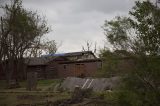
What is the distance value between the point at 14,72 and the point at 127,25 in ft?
130

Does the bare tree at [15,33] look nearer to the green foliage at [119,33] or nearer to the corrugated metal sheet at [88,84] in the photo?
the corrugated metal sheet at [88,84]

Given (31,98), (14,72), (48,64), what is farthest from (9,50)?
(31,98)

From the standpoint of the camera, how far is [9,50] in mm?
50625

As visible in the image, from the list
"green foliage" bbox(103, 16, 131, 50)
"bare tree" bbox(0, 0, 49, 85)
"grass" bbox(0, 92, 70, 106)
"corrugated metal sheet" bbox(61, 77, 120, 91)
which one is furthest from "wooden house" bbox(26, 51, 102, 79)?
"green foliage" bbox(103, 16, 131, 50)

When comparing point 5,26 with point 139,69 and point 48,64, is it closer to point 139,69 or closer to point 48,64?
point 48,64

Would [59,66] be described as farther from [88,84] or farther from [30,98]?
[30,98]

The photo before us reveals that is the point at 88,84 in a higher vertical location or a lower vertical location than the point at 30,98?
higher

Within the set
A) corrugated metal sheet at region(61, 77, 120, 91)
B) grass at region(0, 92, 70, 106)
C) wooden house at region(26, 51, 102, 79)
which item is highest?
wooden house at region(26, 51, 102, 79)

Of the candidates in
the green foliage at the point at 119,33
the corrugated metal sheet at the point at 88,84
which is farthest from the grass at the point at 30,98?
the green foliage at the point at 119,33

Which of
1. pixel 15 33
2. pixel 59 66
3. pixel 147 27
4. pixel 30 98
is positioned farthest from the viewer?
pixel 59 66

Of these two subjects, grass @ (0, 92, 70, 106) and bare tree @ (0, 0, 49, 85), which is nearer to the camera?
grass @ (0, 92, 70, 106)

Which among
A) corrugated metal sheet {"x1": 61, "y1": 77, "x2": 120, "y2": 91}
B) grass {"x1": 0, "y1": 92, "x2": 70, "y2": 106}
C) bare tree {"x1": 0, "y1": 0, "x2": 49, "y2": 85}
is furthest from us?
bare tree {"x1": 0, "y1": 0, "x2": 49, "y2": 85}

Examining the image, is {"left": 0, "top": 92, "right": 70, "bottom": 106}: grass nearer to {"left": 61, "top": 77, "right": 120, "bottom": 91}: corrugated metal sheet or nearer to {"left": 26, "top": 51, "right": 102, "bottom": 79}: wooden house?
{"left": 61, "top": 77, "right": 120, "bottom": 91}: corrugated metal sheet

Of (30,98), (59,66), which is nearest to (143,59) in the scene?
(30,98)
